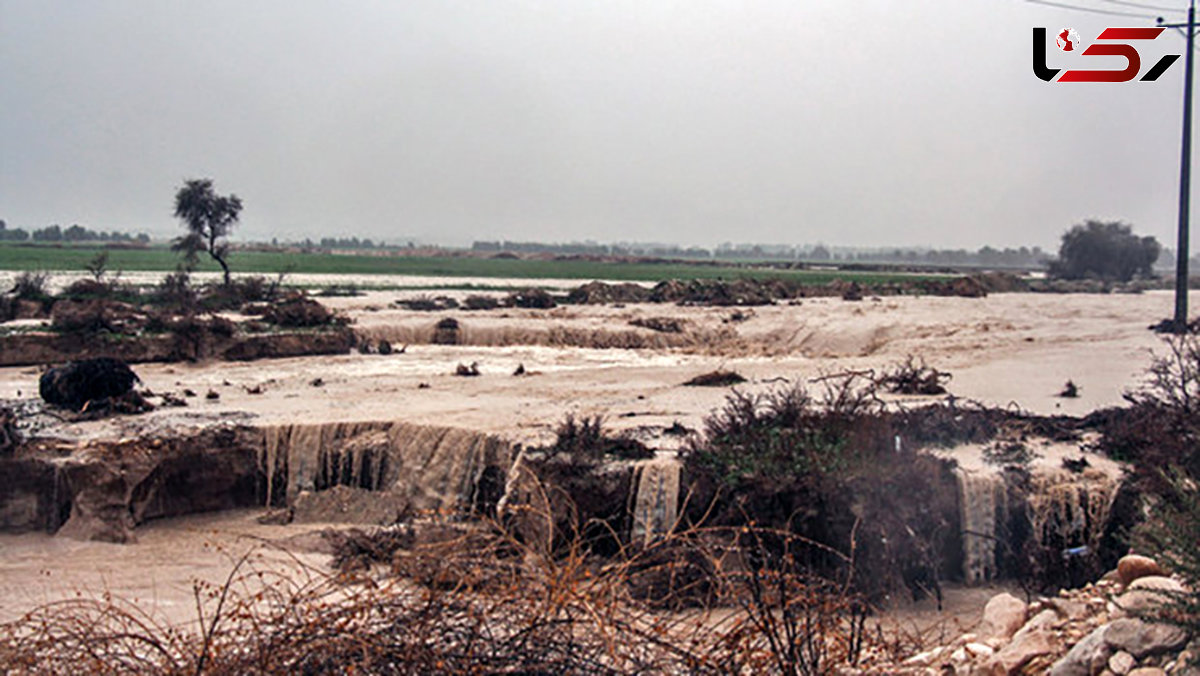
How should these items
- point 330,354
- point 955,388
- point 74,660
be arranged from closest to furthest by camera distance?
1. point 74,660
2. point 955,388
3. point 330,354

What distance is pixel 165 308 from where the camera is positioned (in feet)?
85.5

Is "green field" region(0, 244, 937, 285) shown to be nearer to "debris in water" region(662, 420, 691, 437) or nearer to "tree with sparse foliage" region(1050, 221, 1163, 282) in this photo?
"tree with sparse foliage" region(1050, 221, 1163, 282)

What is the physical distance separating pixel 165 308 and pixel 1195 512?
84.7ft

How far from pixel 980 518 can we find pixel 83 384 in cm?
1330

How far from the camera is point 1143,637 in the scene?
5.35 meters

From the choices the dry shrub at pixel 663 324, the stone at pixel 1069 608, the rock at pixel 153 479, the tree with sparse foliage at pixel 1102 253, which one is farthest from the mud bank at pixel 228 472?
the tree with sparse foliage at pixel 1102 253

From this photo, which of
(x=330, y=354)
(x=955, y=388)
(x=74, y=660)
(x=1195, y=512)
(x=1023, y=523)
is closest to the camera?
(x=74, y=660)

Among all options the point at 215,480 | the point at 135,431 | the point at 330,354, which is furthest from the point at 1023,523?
the point at 330,354

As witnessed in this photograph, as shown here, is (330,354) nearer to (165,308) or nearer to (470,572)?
(165,308)

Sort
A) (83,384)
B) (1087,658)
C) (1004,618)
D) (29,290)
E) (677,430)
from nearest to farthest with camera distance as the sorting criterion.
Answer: (1087,658)
(1004,618)
(677,430)
(83,384)
(29,290)

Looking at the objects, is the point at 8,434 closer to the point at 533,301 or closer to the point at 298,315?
the point at 298,315

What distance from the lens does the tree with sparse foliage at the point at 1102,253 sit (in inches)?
2633

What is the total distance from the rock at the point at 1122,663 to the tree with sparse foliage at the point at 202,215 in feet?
113

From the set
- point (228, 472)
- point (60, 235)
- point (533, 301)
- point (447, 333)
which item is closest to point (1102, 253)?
point (533, 301)
